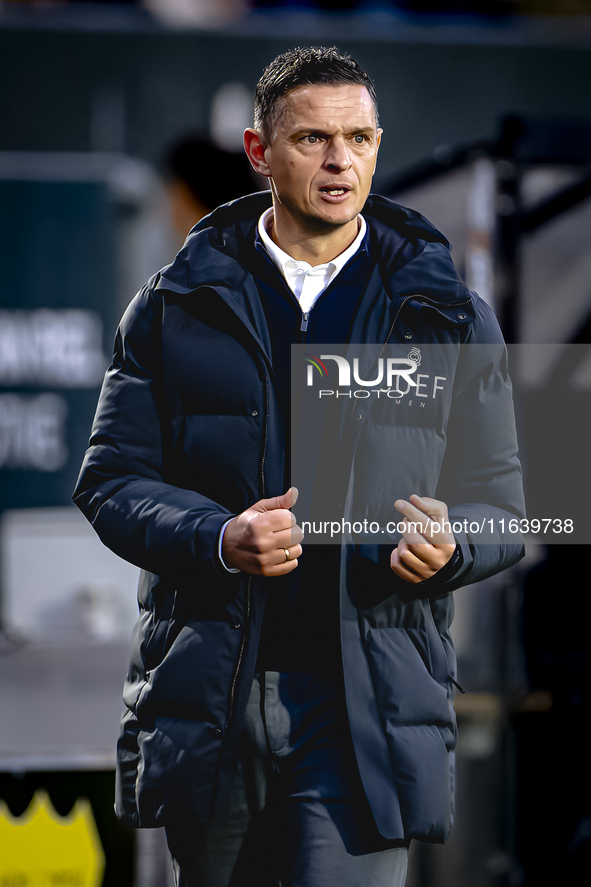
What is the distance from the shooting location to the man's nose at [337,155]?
133cm

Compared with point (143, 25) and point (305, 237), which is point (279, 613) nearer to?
point (305, 237)

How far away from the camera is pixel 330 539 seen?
4.54ft

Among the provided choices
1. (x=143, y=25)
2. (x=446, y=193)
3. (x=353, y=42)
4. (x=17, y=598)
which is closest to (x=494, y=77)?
(x=353, y=42)

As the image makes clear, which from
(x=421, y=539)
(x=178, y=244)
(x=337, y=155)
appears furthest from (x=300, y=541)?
(x=178, y=244)

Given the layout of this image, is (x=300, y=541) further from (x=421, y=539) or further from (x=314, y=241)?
(x=314, y=241)

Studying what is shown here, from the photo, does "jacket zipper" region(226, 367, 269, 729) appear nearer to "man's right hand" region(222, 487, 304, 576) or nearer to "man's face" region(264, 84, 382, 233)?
"man's right hand" region(222, 487, 304, 576)

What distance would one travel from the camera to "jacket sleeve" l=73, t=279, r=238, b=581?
4.44 ft

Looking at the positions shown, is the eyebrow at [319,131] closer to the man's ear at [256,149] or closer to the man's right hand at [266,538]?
the man's ear at [256,149]

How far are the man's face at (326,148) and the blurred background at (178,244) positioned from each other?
652 millimetres

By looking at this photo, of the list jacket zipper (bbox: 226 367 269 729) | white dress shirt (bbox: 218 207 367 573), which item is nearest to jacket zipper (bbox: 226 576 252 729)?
jacket zipper (bbox: 226 367 269 729)

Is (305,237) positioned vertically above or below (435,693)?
above

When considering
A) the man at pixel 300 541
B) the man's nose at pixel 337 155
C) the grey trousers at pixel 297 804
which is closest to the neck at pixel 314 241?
the man at pixel 300 541

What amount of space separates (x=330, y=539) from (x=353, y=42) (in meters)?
3.41

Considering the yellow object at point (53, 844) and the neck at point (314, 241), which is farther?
the yellow object at point (53, 844)
